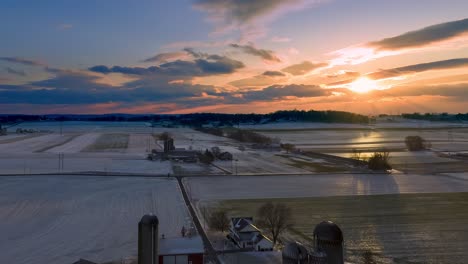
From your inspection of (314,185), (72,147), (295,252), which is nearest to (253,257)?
(295,252)

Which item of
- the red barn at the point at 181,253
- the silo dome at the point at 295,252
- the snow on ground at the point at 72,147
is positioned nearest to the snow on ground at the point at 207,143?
the snow on ground at the point at 72,147

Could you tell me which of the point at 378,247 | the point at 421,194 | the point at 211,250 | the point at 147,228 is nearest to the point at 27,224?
the point at 211,250

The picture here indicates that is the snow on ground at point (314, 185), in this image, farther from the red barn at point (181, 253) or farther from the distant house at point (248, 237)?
the red barn at point (181, 253)

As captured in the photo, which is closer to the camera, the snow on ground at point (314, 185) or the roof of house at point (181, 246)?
the roof of house at point (181, 246)

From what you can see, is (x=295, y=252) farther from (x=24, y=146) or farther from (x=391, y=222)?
(x=24, y=146)

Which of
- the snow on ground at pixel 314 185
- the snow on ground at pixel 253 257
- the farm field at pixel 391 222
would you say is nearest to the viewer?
the snow on ground at pixel 253 257

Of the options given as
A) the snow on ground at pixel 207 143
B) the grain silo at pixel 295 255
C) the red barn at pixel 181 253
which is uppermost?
the grain silo at pixel 295 255
